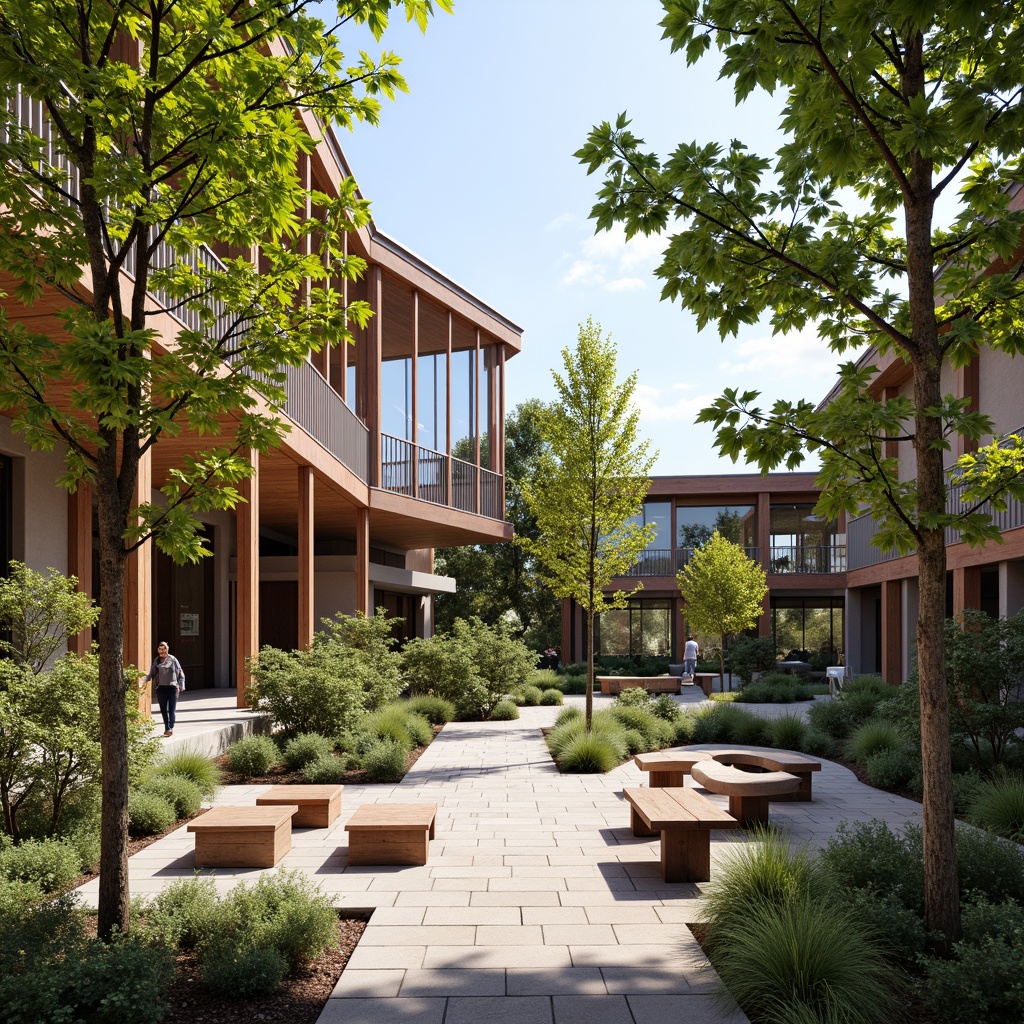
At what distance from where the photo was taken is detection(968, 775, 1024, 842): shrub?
8.13m

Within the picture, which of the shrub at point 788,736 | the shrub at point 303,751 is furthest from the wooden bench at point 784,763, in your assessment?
the shrub at point 303,751

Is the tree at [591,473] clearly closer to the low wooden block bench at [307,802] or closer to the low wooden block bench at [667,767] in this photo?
the low wooden block bench at [667,767]

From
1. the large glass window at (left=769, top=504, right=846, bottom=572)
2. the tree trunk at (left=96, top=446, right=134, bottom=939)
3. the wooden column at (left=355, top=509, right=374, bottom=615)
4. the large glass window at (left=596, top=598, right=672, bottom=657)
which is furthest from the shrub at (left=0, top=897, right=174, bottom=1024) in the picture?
the large glass window at (left=596, top=598, right=672, bottom=657)

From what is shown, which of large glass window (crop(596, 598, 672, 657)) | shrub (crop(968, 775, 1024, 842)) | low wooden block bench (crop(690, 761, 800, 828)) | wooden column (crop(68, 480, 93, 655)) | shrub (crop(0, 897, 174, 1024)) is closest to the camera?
shrub (crop(0, 897, 174, 1024))

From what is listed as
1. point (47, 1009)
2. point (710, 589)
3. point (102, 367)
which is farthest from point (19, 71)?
point (710, 589)

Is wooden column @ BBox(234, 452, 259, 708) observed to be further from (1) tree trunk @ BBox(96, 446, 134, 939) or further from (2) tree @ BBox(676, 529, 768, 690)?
(2) tree @ BBox(676, 529, 768, 690)

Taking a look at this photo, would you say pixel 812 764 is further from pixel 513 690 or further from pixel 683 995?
pixel 513 690

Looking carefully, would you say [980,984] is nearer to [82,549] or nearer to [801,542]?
[82,549]

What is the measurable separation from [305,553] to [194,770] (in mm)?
8011

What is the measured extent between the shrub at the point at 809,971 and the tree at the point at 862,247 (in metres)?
0.73

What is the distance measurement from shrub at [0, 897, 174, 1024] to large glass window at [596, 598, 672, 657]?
36.0 meters

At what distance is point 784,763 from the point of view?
10.5 m

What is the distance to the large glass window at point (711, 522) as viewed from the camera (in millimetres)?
39344

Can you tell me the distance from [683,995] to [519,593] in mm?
35717
